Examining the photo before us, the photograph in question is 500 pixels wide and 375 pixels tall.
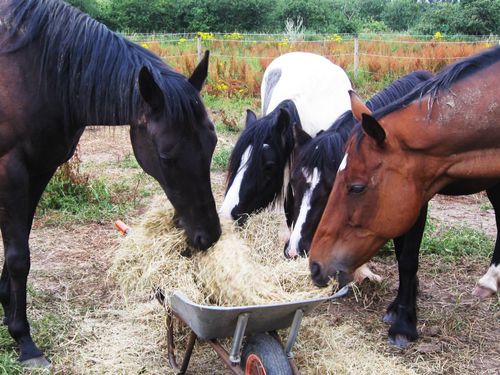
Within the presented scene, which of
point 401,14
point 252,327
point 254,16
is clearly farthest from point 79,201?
point 401,14

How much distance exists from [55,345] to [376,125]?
2.14 m

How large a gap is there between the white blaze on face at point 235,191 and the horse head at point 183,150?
0.72 metres

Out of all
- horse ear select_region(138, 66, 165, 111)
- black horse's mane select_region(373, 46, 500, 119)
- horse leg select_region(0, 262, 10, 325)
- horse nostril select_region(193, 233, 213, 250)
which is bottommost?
horse leg select_region(0, 262, 10, 325)

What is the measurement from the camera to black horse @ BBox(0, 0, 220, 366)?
2543 mm

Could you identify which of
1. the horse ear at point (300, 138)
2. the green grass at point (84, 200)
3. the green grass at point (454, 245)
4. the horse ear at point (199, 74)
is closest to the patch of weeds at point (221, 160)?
the green grass at point (84, 200)

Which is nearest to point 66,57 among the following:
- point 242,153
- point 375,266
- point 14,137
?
point 14,137

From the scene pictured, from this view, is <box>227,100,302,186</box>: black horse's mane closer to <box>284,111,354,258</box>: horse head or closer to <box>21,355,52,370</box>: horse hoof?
<box>284,111,354,258</box>: horse head

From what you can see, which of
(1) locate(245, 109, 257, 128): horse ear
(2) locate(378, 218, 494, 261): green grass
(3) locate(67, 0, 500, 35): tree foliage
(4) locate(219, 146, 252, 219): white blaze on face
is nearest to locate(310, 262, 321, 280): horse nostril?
(4) locate(219, 146, 252, 219): white blaze on face

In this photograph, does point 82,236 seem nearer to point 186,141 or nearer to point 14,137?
point 14,137

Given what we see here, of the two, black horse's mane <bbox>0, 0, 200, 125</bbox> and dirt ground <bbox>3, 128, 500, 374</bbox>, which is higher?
black horse's mane <bbox>0, 0, 200, 125</bbox>

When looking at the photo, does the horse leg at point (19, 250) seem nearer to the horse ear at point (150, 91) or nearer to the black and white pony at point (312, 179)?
the horse ear at point (150, 91)

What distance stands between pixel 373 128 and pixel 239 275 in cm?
85

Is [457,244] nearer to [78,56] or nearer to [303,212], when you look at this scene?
[303,212]

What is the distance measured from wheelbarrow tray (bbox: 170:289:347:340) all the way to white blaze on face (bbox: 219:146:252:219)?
958mm
